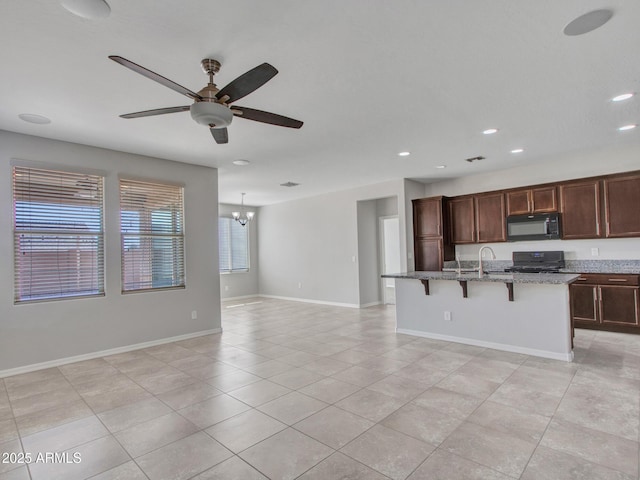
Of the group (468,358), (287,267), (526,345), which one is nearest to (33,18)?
(468,358)

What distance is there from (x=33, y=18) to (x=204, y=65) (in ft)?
3.16

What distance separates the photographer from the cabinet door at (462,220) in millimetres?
6504

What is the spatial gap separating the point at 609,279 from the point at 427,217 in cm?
294

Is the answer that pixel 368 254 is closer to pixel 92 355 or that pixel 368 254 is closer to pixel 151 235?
pixel 151 235

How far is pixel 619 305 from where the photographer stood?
483 cm

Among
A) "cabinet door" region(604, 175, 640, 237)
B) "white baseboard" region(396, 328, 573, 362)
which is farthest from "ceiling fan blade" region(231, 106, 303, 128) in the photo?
"cabinet door" region(604, 175, 640, 237)

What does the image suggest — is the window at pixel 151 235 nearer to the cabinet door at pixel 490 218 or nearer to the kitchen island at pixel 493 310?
the kitchen island at pixel 493 310

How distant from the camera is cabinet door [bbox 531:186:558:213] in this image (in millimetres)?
5543

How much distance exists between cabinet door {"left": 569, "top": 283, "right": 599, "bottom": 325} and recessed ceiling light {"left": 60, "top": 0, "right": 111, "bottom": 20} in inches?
243

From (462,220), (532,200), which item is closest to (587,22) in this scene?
(532,200)

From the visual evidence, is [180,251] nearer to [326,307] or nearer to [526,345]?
[326,307]

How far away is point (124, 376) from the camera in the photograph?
3629mm

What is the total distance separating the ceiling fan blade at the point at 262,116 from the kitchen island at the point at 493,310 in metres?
2.99

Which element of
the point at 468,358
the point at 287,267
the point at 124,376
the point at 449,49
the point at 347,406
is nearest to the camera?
the point at 449,49
